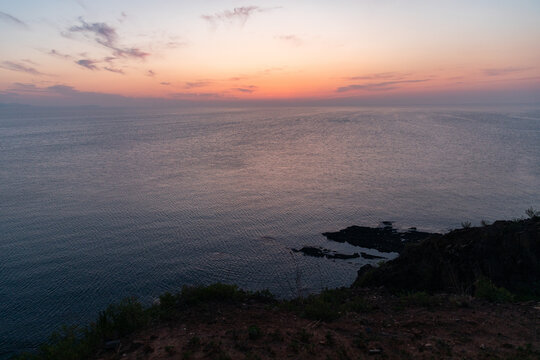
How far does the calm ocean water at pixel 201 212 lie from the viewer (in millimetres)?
18266

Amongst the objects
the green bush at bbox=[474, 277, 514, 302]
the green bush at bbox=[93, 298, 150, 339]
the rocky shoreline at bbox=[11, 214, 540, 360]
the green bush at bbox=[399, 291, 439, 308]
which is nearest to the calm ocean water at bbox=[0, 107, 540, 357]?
the rocky shoreline at bbox=[11, 214, 540, 360]

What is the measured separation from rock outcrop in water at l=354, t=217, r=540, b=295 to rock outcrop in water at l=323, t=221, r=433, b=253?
878 cm

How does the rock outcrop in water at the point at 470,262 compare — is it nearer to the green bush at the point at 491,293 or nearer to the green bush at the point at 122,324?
the green bush at the point at 491,293

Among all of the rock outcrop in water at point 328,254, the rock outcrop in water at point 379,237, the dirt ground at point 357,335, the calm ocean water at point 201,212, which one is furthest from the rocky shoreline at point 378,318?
the rock outcrop in water at point 379,237

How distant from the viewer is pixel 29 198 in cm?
3331

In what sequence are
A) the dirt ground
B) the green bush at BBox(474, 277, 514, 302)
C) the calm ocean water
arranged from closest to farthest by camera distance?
the dirt ground, the green bush at BBox(474, 277, 514, 302), the calm ocean water

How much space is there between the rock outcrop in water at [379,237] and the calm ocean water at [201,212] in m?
1.17

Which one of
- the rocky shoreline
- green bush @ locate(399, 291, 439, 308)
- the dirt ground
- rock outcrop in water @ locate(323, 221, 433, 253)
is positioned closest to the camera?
the dirt ground

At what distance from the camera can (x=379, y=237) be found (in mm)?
25125

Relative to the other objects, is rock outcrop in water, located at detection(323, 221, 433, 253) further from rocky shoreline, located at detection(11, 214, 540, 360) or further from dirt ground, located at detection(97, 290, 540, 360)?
dirt ground, located at detection(97, 290, 540, 360)

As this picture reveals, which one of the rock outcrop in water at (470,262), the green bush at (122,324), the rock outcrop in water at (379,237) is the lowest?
the rock outcrop in water at (379,237)

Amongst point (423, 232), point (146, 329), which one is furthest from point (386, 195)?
point (146, 329)

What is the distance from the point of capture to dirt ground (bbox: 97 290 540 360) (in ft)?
26.0

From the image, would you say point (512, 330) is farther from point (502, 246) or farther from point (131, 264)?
point (131, 264)
